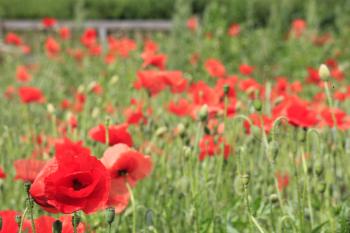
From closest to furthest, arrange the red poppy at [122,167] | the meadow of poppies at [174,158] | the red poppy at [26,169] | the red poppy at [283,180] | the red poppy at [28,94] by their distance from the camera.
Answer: the meadow of poppies at [174,158] < the red poppy at [122,167] < the red poppy at [26,169] < the red poppy at [283,180] < the red poppy at [28,94]

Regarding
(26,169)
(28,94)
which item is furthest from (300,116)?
(28,94)

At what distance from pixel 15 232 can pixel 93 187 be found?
0.61ft

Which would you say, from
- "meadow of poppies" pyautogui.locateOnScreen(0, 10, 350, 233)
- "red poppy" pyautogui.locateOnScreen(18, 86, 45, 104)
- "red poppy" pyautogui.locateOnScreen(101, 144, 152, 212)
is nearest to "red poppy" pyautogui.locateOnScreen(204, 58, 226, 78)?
"meadow of poppies" pyautogui.locateOnScreen(0, 10, 350, 233)

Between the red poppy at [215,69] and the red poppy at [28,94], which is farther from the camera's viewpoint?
the red poppy at [215,69]

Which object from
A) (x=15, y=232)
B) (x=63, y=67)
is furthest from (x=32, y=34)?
(x=15, y=232)

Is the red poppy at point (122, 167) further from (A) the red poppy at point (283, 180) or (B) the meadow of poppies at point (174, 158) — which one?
(A) the red poppy at point (283, 180)

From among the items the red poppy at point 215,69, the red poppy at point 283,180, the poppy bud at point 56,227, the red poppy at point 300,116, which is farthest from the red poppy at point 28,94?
the poppy bud at point 56,227

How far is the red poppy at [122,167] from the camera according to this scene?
1681mm

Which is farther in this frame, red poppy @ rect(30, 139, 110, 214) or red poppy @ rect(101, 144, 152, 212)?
red poppy @ rect(101, 144, 152, 212)

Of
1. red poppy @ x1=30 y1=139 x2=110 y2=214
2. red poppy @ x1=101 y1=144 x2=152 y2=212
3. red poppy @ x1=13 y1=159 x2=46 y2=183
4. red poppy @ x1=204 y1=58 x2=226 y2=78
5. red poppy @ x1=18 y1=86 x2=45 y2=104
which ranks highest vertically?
red poppy @ x1=204 y1=58 x2=226 y2=78

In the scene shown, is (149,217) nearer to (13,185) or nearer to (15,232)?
(15,232)

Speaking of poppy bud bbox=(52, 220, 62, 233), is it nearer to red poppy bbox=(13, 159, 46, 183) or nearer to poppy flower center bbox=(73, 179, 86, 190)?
poppy flower center bbox=(73, 179, 86, 190)

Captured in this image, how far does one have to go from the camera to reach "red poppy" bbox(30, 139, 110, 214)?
4.22ft

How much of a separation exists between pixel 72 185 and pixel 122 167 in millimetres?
393
